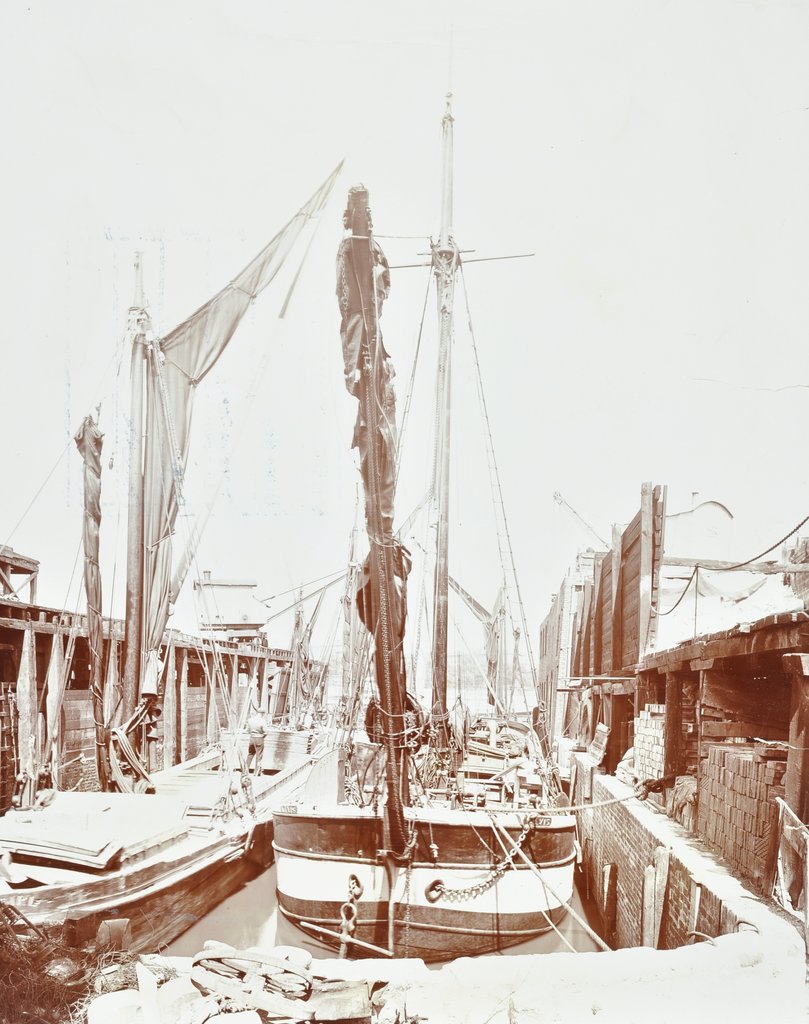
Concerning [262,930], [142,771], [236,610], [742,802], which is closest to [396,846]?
[142,771]

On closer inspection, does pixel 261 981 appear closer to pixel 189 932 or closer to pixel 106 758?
pixel 189 932

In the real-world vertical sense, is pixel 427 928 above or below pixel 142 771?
below

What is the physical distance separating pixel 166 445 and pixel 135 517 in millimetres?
1005

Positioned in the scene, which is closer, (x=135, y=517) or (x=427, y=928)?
(x=427, y=928)

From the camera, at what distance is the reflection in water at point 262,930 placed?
8.45m

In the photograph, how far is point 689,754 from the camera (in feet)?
29.8

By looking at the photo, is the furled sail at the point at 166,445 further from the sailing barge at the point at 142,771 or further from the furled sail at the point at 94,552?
the furled sail at the point at 94,552

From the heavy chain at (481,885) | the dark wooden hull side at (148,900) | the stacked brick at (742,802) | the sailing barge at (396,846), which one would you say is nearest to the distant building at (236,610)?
the dark wooden hull side at (148,900)

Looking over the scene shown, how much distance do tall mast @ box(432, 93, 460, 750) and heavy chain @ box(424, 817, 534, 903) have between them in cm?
175

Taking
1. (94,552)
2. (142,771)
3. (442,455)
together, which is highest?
(442,455)

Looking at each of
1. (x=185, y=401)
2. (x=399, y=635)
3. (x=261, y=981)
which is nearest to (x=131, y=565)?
(x=185, y=401)

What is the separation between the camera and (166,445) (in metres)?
10.0

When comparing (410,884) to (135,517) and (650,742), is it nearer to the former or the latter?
(650,742)

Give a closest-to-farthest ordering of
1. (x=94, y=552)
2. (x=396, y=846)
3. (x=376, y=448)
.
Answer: (x=376, y=448), (x=396, y=846), (x=94, y=552)
